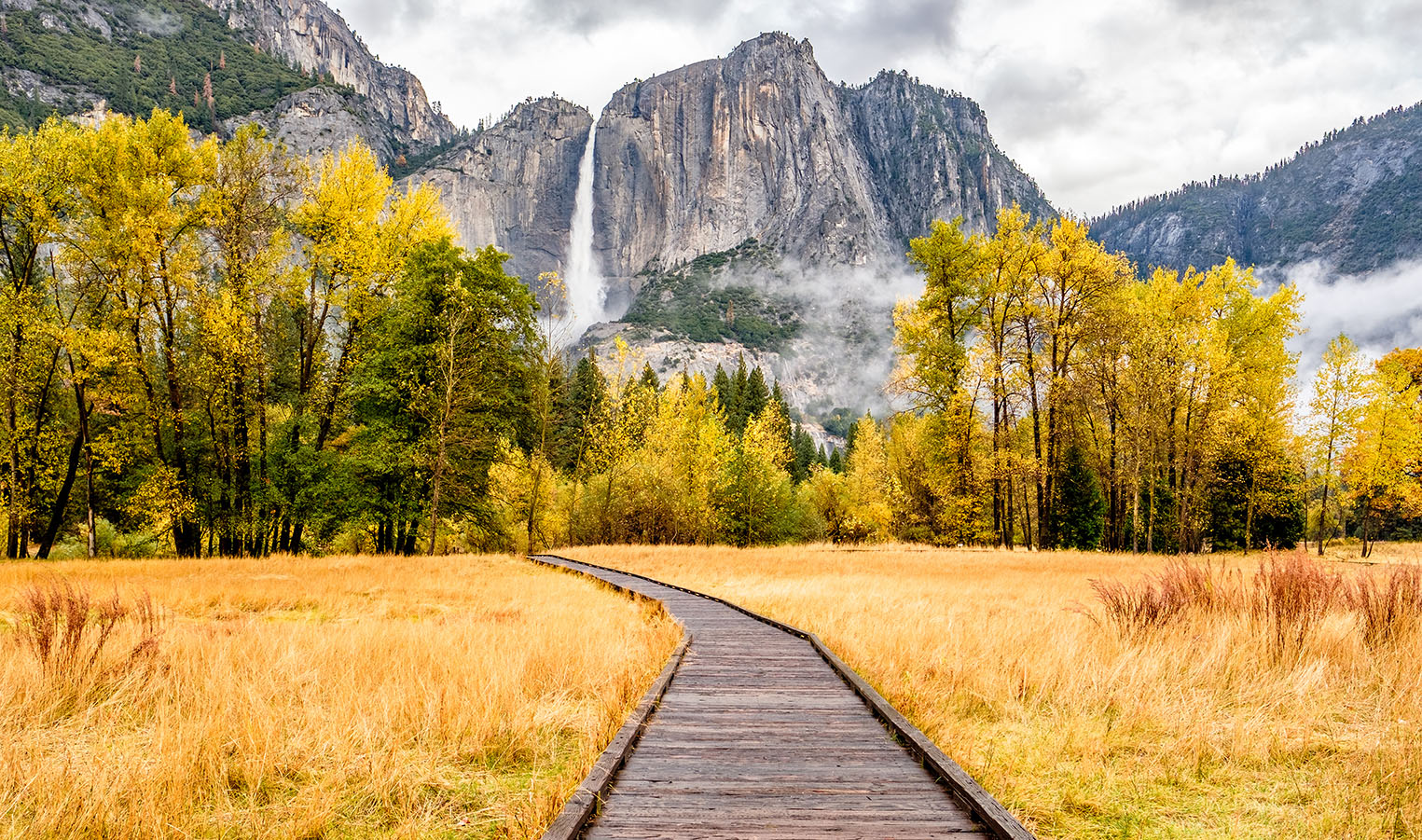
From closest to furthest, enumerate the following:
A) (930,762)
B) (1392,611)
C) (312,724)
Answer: (930,762), (312,724), (1392,611)

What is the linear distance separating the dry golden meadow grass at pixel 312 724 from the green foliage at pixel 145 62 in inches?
5585

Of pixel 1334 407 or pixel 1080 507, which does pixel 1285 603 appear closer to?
pixel 1334 407

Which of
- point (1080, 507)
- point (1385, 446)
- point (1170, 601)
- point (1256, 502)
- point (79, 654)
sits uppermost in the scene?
point (1385, 446)

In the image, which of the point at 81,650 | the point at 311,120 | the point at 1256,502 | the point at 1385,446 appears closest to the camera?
the point at 81,650

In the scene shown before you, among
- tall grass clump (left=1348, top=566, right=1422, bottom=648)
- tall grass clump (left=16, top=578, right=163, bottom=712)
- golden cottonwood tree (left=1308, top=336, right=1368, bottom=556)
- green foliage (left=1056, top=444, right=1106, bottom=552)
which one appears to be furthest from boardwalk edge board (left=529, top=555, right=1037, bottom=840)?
green foliage (left=1056, top=444, right=1106, bottom=552)

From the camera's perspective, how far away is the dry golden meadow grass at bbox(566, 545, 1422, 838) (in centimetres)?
427

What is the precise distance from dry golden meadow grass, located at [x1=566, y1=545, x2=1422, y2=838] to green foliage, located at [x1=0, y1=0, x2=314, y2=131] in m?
148

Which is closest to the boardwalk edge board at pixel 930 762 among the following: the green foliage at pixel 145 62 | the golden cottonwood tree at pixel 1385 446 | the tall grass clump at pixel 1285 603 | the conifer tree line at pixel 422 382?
the tall grass clump at pixel 1285 603

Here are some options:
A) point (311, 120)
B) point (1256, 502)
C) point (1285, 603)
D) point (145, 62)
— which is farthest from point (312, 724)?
point (145, 62)

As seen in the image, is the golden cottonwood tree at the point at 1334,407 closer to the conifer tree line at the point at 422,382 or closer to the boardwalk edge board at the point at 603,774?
the conifer tree line at the point at 422,382

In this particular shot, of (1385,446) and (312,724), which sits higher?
(1385,446)

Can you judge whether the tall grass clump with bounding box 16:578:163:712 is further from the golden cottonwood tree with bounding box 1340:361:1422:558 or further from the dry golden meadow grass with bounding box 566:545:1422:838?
the golden cottonwood tree with bounding box 1340:361:1422:558

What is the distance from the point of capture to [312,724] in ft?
17.6

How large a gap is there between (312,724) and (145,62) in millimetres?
207326
